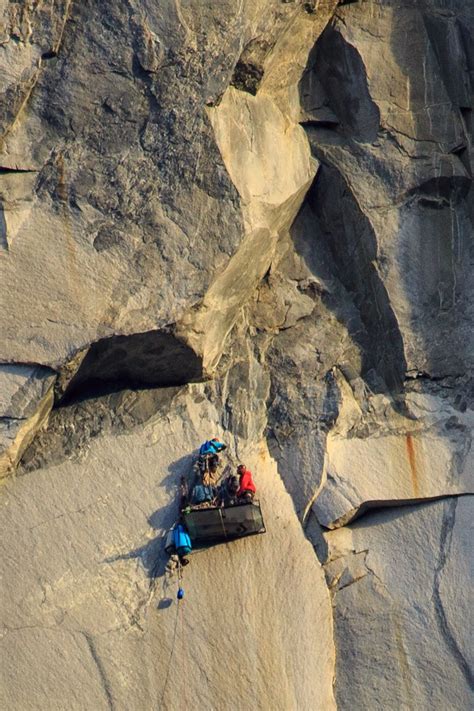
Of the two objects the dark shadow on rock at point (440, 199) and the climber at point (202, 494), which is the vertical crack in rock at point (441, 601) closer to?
the dark shadow on rock at point (440, 199)

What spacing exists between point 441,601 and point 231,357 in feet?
9.18

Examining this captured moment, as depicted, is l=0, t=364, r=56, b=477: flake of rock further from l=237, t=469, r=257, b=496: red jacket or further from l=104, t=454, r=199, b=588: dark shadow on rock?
l=237, t=469, r=257, b=496: red jacket

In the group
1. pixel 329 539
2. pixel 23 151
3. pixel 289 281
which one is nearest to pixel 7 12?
pixel 23 151

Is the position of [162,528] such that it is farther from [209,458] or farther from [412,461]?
[412,461]

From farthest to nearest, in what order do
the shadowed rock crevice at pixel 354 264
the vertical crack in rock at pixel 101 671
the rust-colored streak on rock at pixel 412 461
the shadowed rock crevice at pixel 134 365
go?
1. the shadowed rock crevice at pixel 354 264
2. the rust-colored streak on rock at pixel 412 461
3. the shadowed rock crevice at pixel 134 365
4. the vertical crack in rock at pixel 101 671

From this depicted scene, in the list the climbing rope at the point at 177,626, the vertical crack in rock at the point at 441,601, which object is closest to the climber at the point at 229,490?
the climbing rope at the point at 177,626

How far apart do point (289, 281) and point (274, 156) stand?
1.16 m

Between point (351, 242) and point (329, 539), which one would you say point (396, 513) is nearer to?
point (329, 539)

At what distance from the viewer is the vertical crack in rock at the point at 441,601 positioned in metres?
9.94

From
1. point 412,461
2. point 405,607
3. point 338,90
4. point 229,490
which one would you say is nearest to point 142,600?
point 229,490

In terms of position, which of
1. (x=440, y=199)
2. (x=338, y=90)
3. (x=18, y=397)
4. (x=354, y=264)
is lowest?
(x=18, y=397)

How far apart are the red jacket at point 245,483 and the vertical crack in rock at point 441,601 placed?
1.71 metres

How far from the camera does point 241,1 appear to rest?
1047 centimetres

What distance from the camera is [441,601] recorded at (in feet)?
33.2
